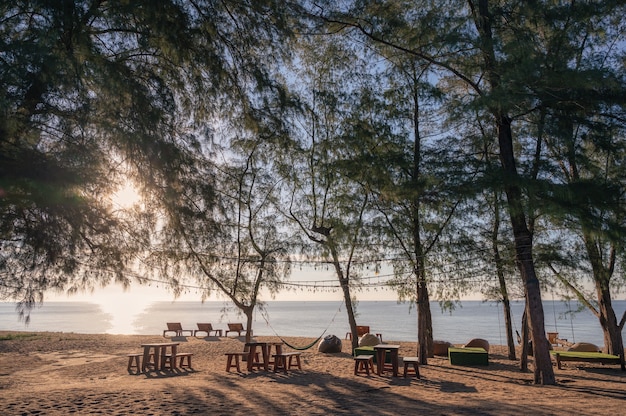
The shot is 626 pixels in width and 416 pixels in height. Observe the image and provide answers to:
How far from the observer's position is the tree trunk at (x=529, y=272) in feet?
35.6

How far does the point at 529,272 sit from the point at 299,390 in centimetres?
626

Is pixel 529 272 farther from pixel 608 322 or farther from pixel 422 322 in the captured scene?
pixel 608 322

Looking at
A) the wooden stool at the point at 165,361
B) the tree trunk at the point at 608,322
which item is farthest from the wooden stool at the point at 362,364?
the tree trunk at the point at 608,322

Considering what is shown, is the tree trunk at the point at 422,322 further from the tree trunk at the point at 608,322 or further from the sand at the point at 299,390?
the tree trunk at the point at 608,322

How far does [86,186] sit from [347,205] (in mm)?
11370

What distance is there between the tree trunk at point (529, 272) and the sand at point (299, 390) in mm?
528

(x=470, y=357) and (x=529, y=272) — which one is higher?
(x=529, y=272)

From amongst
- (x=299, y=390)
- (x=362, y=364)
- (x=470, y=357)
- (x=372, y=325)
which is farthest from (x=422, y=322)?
(x=372, y=325)

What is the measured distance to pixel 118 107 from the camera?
6.10 m

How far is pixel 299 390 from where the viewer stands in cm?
929

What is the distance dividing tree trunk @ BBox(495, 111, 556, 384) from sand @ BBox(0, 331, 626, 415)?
528 mm

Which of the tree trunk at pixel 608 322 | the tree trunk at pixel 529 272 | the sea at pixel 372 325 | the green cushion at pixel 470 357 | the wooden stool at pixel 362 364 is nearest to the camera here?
the tree trunk at pixel 529 272

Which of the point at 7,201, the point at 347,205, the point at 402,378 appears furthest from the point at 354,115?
the point at 7,201

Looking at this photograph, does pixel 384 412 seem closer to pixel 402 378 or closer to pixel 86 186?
pixel 402 378
